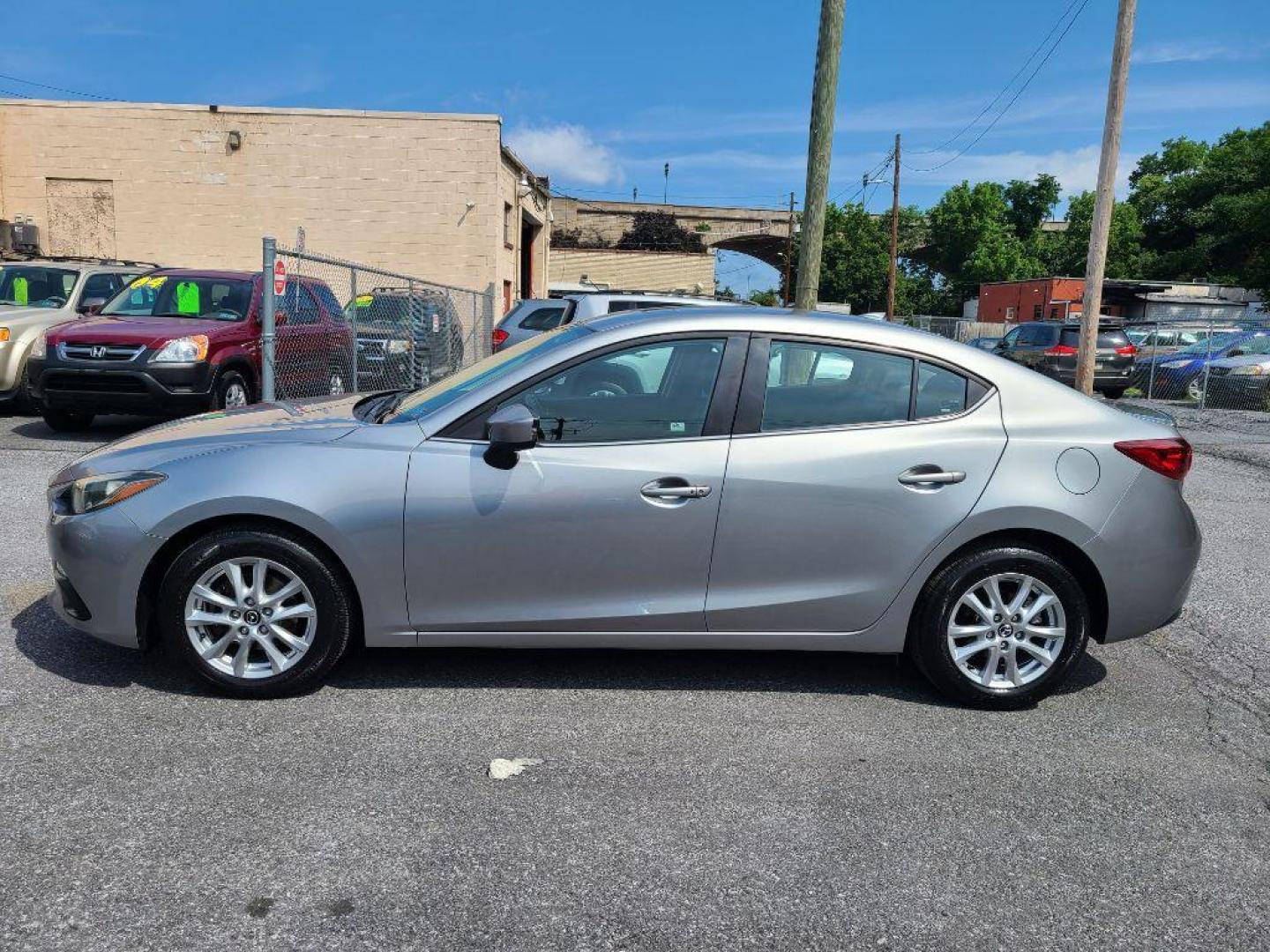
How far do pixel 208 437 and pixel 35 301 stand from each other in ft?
33.7

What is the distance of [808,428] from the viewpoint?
4094mm

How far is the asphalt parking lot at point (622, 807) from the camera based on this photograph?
106 inches

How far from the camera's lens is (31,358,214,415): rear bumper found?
31.2ft

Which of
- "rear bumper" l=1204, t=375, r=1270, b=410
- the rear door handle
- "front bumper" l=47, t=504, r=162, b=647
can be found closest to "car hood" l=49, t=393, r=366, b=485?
"front bumper" l=47, t=504, r=162, b=647

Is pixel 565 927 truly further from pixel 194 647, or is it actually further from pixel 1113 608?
pixel 1113 608

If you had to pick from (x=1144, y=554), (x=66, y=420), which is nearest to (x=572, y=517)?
(x=1144, y=554)

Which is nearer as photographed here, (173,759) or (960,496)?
(173,759)

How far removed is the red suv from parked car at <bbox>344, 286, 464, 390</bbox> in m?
0.99

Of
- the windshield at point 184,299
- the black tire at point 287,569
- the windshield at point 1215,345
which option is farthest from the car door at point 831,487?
the windshield at point 1215,345

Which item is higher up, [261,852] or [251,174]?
[251,174]

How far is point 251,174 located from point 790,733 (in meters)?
24.0

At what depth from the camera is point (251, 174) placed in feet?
79.7

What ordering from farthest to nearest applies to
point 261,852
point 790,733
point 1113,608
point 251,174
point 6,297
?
1. point 251,174
2. point 6,297
3. point 1113,608
4. point 790,733
5. point 261,852

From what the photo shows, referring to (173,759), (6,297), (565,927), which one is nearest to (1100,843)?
(565,927)
